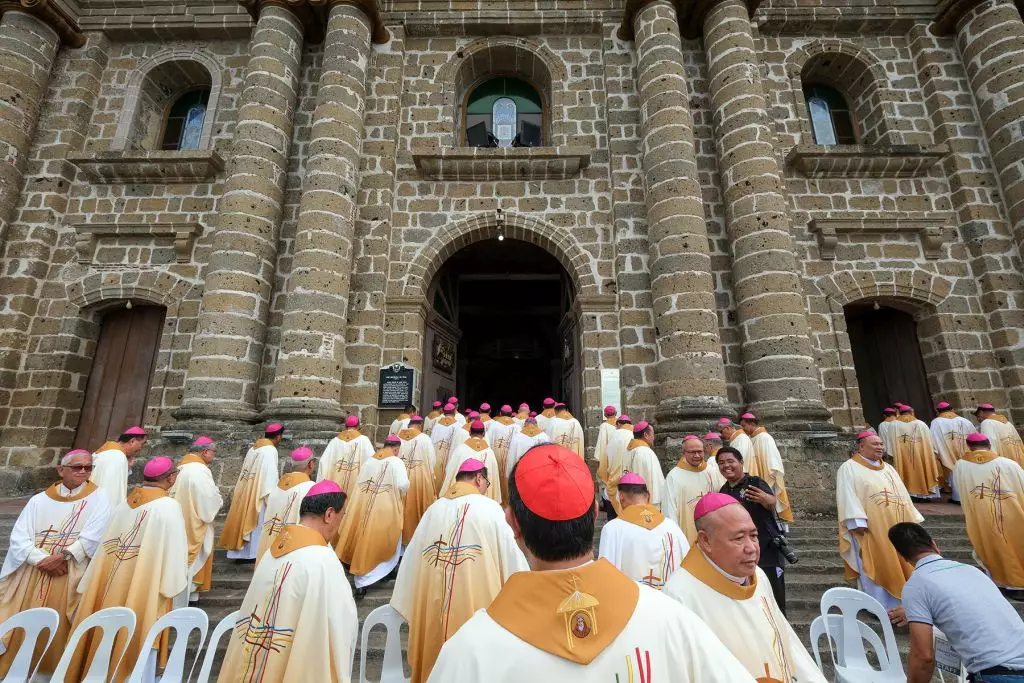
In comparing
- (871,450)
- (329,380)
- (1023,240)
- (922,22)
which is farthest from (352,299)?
(922,22)

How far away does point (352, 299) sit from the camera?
8672 millimetres

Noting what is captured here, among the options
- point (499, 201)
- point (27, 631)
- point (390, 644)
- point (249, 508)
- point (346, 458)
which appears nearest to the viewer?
point (27, 631)

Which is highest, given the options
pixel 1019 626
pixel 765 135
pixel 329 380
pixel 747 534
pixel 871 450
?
pixel 765 135

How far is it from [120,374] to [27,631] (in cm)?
778

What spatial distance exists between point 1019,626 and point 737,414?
5.58 metres

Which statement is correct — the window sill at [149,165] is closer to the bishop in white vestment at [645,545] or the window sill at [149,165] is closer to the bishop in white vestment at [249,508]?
the bishop in white vestment at [249,508]

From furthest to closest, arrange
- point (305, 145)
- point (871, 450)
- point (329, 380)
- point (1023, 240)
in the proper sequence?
1. point (305, 145)
2. point (1023, 240)
3. point (329, 380)
4. point (871, 450)

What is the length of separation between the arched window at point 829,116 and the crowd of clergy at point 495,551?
6333 millimetres

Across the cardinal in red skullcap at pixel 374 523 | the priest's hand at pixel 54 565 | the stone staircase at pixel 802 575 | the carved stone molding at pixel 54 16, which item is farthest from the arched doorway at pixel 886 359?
the carved stone molding at pixel 54 16

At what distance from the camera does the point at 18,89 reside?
29.6ft

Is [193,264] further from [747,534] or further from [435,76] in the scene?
[747,534]

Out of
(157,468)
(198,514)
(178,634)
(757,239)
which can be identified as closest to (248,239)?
(198,514)

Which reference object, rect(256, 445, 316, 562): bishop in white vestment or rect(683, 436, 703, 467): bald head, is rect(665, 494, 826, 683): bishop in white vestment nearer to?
rect(683, 436, 703, 467): bald head

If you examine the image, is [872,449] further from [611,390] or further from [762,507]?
[611,390]
